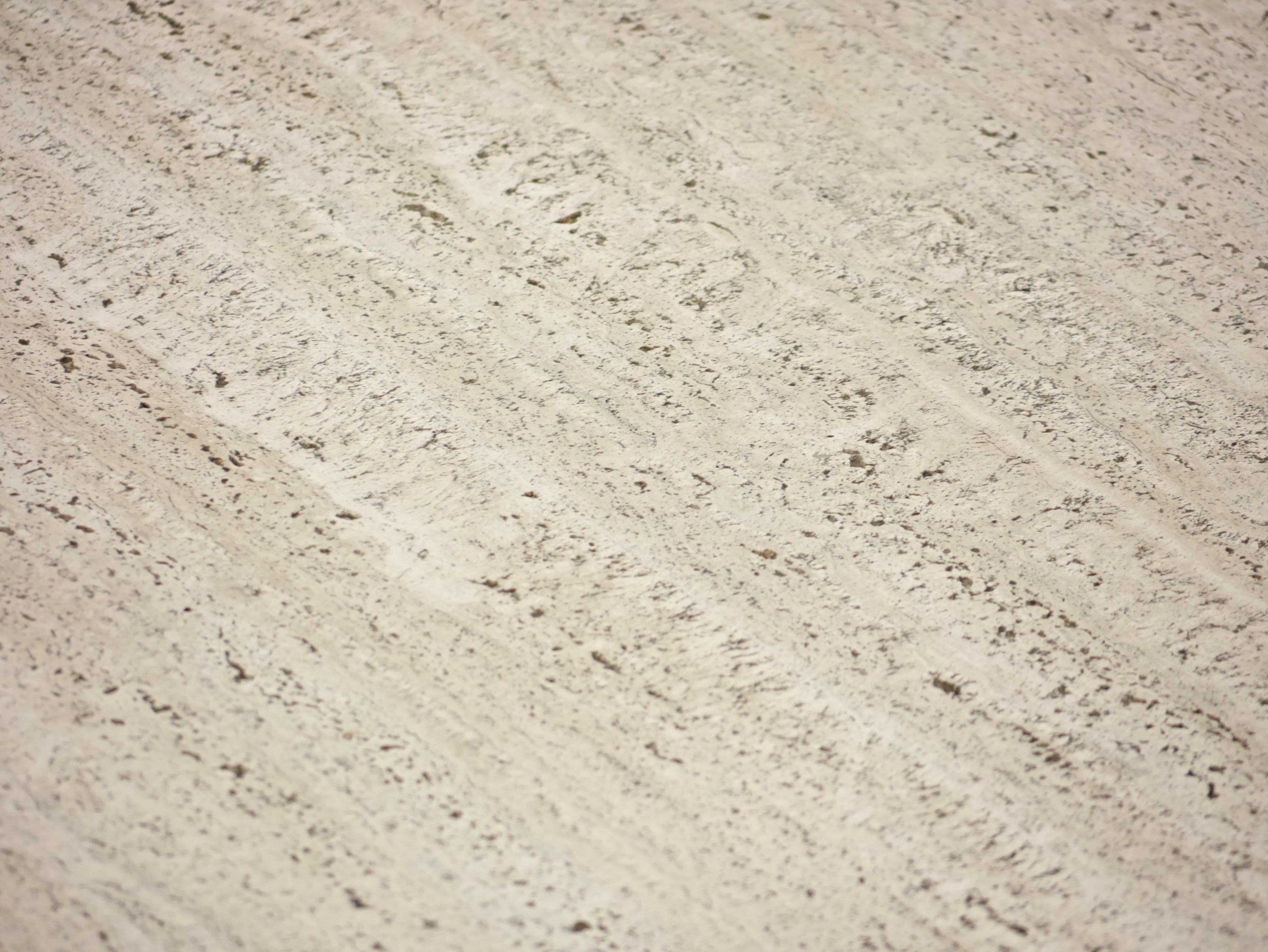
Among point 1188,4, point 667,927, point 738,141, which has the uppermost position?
point 1188,4

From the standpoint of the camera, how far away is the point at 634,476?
150cm

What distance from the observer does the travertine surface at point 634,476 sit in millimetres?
1201

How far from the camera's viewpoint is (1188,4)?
196 cm

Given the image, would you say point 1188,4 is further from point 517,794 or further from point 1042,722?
point 517,794

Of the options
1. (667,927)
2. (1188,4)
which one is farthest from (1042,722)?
(1188,4)

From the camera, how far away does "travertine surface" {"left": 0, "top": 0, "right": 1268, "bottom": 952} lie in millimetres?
1201

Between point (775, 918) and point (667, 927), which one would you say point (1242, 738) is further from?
point (667, 927)

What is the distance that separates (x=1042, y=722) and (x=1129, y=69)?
145cm

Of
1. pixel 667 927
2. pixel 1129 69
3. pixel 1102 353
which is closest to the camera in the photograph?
pixel 667 927

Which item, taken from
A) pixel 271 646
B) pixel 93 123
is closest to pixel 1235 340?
pixel 271 646

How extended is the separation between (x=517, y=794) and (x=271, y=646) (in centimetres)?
44

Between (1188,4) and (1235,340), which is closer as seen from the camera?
(1235,340)

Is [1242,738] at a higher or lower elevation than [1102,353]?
lower

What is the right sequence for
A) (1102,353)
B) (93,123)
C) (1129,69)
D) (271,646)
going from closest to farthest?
(271,646)
(1102,353)
(93,123)
(1129,69)
